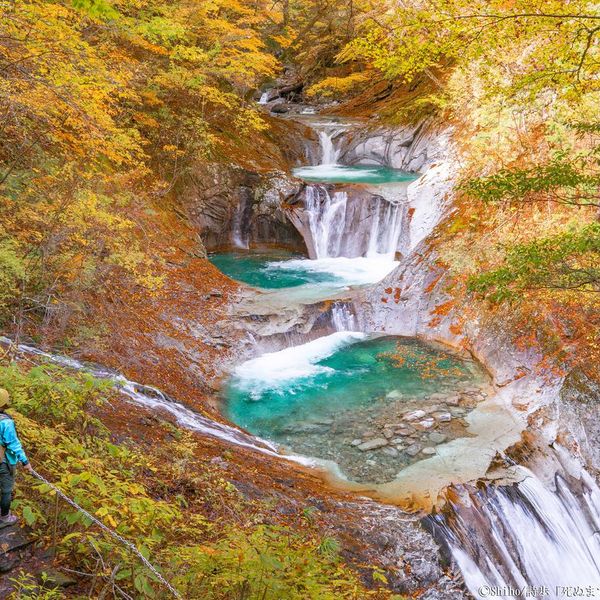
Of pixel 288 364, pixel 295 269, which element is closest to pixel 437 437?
pixel 288 364

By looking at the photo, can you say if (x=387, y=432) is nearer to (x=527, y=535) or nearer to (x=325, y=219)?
(x=527, y=535)

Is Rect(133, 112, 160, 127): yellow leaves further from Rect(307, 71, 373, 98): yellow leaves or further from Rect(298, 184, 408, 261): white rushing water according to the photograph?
Rect(307, 71, 373, 98): yellow leaves

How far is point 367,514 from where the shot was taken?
20.0 ft

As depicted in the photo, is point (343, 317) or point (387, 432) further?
point (343, 317)

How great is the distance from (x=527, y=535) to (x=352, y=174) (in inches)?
677

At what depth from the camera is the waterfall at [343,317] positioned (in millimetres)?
12742

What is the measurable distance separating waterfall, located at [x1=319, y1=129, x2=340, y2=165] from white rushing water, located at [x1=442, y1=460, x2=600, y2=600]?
18.6 metres

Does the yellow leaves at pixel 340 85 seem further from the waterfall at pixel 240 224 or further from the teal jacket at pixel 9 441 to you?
the teal jacket at pixel 9 441

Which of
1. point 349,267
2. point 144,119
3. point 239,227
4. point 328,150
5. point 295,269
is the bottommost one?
point 295,269

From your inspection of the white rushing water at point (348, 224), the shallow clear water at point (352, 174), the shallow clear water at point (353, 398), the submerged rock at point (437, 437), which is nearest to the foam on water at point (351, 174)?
the shallow clear water at point (352, 174)

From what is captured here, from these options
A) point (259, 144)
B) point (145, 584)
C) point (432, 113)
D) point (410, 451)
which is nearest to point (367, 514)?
point (410, 451)

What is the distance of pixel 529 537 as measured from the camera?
638cm

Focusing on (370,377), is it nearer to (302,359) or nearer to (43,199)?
(302,359)

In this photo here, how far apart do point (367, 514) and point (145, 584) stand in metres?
3.76
